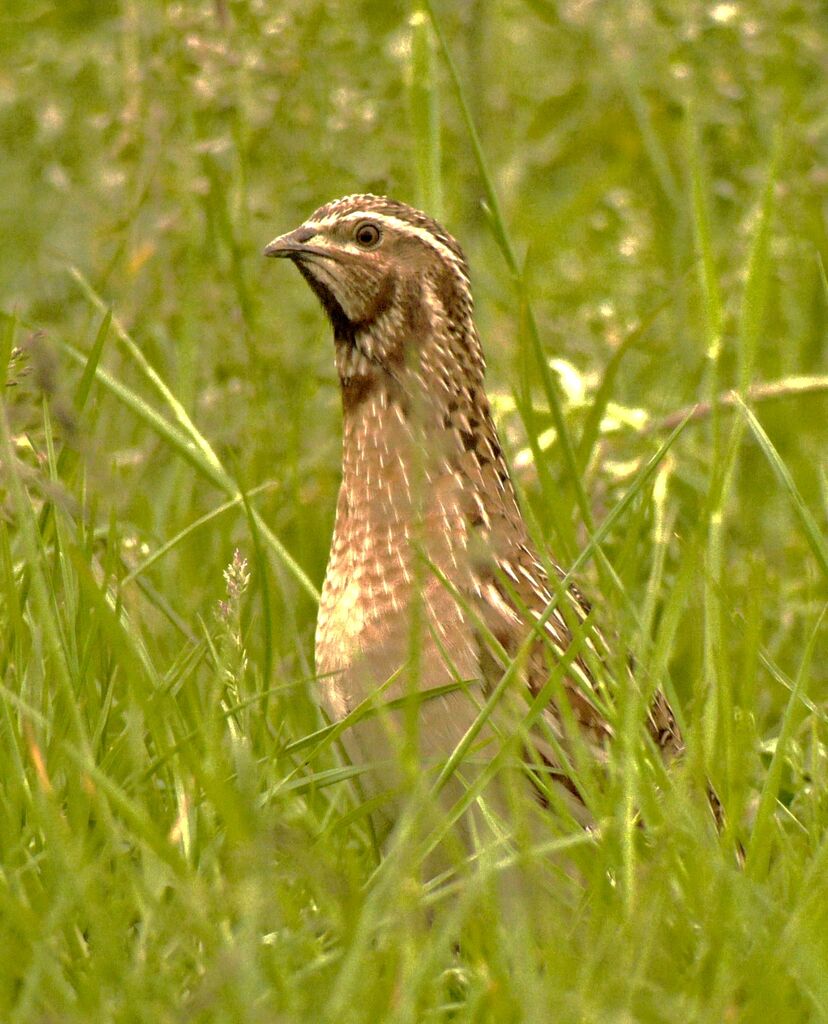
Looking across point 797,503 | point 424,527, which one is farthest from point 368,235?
point 797,503

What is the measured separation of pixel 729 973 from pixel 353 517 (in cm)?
157

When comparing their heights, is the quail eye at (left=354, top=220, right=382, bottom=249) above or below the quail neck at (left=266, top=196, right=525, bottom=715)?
above

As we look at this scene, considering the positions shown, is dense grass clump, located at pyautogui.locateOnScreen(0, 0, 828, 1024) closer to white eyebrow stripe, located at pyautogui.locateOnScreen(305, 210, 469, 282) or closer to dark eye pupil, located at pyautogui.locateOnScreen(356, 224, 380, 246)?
white eyebrow stripe, located at pyautogui.locateOnScreen(305, 210, 469, 282)

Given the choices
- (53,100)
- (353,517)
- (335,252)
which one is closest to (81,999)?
(353,517)

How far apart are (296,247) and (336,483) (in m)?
1.54

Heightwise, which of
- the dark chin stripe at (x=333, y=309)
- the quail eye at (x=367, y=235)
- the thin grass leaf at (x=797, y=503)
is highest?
the quail eye at (x=367, y=235)

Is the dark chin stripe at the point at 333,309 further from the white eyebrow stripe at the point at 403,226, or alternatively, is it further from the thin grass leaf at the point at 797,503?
the thin grass leaf at the point at 797,503

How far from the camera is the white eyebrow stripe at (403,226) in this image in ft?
14.4

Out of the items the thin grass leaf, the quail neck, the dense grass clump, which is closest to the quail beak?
the quail neck

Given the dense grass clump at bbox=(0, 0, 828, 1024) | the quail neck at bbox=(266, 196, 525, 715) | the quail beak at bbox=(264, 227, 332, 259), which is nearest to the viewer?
the dense grass clump at bbox=(0, 0, 828, 1024)

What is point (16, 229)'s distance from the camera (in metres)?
7.22

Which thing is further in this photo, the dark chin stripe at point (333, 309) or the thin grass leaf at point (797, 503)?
the dark chin stripe at point (333, 309)

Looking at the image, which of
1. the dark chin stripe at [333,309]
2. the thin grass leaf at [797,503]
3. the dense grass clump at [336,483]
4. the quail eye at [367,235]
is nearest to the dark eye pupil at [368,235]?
the quail eye at [367,235]

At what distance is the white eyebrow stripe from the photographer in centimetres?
439
